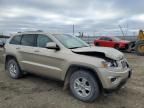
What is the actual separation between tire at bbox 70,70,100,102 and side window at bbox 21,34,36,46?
6.30ft

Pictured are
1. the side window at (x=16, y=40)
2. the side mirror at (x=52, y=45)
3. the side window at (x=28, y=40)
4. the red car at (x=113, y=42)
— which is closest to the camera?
the side mirror at (x=52, y=45)

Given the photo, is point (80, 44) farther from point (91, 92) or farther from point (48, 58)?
point (91, 92)

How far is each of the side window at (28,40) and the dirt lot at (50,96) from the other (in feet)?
4.14

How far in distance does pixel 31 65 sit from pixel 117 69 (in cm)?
265

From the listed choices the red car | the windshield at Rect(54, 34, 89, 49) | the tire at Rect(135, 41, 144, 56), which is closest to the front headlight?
the windshield at Rect(54, 34, 89, 49)

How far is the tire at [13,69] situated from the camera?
6.56m

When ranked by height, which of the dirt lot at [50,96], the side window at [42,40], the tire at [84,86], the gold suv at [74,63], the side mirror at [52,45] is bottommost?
the dirt lot at [50,96]

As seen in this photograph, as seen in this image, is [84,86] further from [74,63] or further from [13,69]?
[13,69]

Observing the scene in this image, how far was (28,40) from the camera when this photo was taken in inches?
243

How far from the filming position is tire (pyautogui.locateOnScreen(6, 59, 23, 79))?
6.56 metres

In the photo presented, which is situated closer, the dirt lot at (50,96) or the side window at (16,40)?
the dirt lot at (50,96)

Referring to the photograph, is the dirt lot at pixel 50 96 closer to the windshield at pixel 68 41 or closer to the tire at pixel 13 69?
the tire at pixel 13 69

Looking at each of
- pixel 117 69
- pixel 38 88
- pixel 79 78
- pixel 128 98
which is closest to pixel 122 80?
pixel 117 69

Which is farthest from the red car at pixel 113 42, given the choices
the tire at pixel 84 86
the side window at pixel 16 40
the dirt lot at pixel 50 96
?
the tire at pixel 84 86
